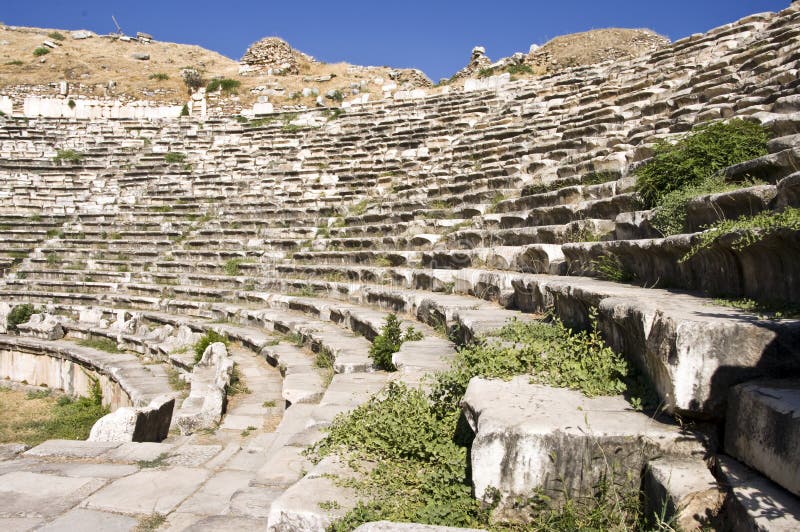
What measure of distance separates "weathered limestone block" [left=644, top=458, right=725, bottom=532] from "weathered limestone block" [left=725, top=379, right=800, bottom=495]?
0.47 feet

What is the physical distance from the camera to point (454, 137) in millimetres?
14312

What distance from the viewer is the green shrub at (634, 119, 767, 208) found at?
14.8ft

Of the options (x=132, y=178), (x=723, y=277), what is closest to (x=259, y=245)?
(x=132, y=178)

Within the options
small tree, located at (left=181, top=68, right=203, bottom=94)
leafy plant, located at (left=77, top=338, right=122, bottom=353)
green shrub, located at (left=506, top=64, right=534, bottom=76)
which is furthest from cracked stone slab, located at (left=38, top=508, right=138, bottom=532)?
small tree, located at (left=181, top=68, right=203, bottom=94)

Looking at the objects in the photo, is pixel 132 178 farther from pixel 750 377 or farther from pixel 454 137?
pixel 750 377

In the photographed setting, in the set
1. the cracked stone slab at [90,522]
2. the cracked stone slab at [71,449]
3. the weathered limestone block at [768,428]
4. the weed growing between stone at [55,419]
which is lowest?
the weed growing between stone at [55,419]

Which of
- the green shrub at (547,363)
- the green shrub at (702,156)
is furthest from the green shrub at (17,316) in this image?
the green shrub at (702,156)

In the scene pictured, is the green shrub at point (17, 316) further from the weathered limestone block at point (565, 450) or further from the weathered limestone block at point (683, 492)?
the weathered limestone block at point (683, 492)

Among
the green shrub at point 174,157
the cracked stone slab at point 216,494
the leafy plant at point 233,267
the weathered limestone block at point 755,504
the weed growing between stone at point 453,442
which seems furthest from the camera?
the green shrub at point 174,157

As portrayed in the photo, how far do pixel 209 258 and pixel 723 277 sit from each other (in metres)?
11.0

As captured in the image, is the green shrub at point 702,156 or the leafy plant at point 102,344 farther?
the leafy plant at point 102,344

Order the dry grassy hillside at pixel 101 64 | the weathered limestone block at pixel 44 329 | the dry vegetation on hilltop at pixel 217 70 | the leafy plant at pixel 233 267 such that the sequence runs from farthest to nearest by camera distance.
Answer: the dry grassy hillside at pixel 101 64
the dry vegetation on hilltop at pixel 217 70
the leafy plant at pixel 233 267
the weathered limestone block at pixel 44 329

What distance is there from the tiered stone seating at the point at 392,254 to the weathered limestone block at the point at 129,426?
218 millimetres

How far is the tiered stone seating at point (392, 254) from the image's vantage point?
7.56 ft
